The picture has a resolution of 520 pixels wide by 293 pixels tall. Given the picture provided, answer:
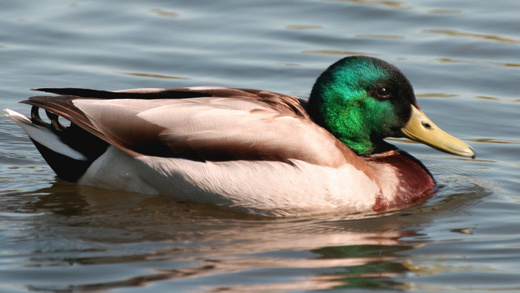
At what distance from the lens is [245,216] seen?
7.52m

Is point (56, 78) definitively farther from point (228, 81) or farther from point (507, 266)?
point (507, 266)

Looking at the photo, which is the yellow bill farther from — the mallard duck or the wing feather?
the wing feather

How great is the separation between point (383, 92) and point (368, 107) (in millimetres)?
163

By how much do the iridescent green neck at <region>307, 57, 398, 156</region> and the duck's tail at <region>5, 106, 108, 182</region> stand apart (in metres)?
1.69

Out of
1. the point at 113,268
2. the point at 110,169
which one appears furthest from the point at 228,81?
the point at 113,268

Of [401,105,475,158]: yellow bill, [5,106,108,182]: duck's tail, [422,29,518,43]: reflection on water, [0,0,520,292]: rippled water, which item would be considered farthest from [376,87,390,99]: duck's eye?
[422,29,518,43]: reflection on water

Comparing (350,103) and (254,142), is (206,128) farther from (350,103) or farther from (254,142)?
(350,103)

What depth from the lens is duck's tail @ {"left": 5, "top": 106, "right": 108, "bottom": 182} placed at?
25.5ft

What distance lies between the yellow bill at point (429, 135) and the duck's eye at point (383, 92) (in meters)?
0.27

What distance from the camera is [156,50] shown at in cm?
1158

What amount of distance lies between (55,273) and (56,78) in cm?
484

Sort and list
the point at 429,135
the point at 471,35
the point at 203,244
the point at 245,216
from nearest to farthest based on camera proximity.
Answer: the point at 203,244 < the point at 245,216 < the point at 429,135 < the point at 471,35

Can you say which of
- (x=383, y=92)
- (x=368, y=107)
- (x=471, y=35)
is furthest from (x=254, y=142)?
(x=471, y=35)

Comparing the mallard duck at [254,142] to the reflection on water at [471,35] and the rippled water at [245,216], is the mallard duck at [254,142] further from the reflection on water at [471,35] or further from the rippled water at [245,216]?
the reflection on water at [471,35]
